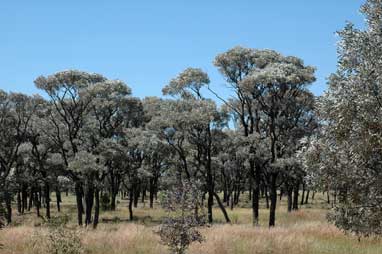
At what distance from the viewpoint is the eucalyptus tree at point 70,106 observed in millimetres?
37344

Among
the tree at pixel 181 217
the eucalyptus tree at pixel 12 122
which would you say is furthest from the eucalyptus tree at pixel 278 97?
the eucalyptus tree at pixel 12 122

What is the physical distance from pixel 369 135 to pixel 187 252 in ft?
39.6

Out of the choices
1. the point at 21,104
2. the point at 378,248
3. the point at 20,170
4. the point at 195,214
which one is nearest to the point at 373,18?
the point at 195,214

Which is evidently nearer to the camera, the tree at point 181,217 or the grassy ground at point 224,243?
the tree at point 181,217

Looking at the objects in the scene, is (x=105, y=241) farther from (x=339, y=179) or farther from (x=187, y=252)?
(x=339, y=179)

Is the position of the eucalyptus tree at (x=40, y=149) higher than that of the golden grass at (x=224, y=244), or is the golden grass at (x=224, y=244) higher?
the eucalyptus tree at (x=40, y=149)

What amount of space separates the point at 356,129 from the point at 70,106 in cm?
3343

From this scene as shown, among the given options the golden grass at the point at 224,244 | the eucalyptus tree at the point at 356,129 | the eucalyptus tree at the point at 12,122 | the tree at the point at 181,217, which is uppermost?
the eucalyptus tree at the point at 12,122

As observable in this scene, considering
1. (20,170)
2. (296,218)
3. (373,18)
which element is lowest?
(296,218)

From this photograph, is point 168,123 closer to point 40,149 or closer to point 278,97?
point 278,97

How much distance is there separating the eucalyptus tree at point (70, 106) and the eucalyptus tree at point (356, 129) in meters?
28.8

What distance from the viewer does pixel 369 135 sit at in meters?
9.52

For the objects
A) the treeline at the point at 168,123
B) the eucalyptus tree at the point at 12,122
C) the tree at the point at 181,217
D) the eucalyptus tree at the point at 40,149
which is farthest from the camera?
the eucalyptus tree at the point at 40,149

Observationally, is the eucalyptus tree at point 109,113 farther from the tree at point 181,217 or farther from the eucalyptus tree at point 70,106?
the tree at point 181,217
